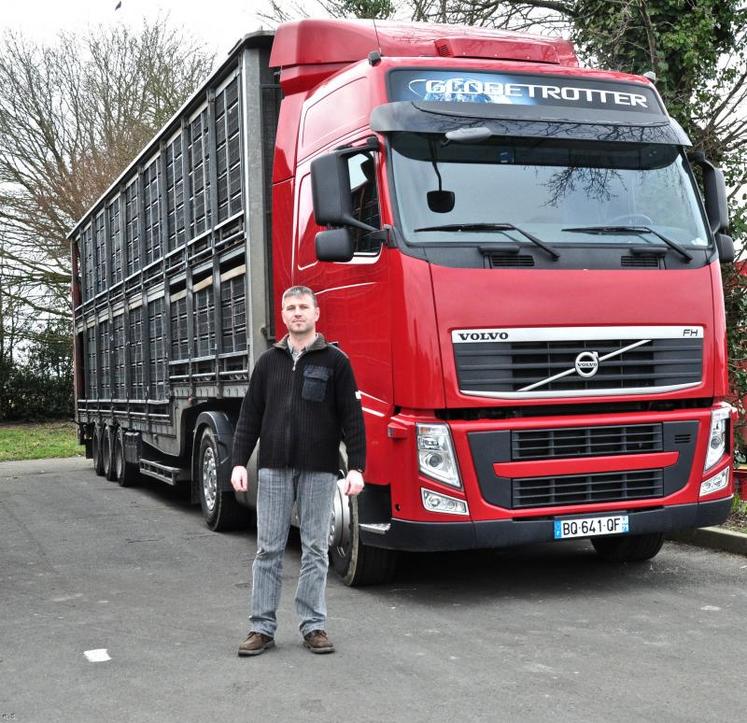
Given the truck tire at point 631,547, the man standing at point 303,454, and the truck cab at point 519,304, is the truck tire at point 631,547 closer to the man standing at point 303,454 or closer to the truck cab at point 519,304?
the truck cab at point 519,304

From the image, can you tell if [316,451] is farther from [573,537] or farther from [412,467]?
[573,537]

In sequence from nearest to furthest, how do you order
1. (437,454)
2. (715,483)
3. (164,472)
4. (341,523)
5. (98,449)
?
(437,454) < (715,483) < (341,523) < (164,472) < (98,449)

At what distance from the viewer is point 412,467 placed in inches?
252

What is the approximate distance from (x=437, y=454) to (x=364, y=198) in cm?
169

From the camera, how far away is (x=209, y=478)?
403 inches

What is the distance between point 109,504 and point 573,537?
7682 millimetres

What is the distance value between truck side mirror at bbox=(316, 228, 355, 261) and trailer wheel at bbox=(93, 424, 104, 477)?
10.9m

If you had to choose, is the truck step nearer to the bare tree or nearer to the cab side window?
the cab side window

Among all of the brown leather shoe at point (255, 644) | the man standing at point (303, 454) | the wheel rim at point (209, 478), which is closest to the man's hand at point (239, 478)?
the man standing at point (303, 454)

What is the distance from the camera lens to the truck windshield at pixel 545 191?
6613 millimetres

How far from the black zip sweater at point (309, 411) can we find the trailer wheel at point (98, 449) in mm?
11766

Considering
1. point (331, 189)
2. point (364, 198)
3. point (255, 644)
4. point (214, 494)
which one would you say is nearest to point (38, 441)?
point (214, 494)

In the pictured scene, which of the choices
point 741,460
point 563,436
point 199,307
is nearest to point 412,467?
point 563,436

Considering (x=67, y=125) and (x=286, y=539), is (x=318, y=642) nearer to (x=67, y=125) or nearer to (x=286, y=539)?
(x=286, y=539)
